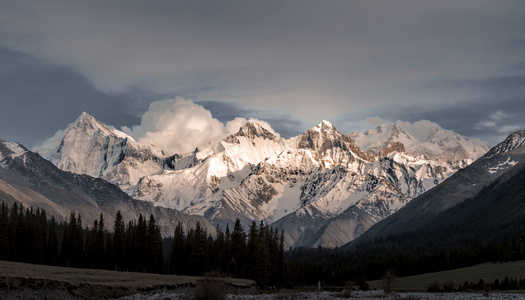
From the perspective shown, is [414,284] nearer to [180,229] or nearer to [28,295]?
[180,229]

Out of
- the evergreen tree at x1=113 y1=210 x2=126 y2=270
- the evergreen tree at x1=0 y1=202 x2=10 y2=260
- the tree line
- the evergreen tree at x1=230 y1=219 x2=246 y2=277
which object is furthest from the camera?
the evergreen tree at x1=113 y1=210 x2=126 y2=270

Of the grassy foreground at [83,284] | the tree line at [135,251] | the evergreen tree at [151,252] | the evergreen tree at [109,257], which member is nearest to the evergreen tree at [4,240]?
the tree line at [135,251]

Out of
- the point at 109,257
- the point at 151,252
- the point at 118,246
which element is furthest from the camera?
the point at 118,246

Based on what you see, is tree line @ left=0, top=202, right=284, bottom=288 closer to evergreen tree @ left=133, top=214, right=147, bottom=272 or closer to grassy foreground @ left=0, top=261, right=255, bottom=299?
evergreen tree @ left=133, top=214, right=147, bottom=272

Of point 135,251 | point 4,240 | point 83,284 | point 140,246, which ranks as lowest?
point 83,284

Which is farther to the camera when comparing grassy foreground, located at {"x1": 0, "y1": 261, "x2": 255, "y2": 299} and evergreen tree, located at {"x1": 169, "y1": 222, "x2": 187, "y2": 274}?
evergreen tree, located at {"x1": 169, "y1": 222, "x2": 187, "y2": 274}

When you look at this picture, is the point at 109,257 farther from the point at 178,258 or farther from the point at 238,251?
the point at 238,251

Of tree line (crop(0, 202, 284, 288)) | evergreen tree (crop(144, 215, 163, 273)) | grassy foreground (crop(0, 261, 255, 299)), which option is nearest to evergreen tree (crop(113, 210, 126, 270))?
tree line (crop(0, 202, 284, 288))

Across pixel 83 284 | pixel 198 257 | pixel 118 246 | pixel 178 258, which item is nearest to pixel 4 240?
pixel 118 246

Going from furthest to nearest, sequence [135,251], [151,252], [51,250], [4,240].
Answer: [51,250] → [135,251] → [151,252] → [4,240]

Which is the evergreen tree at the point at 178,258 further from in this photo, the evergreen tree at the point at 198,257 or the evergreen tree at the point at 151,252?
the evergreen tree at the point at 198,257

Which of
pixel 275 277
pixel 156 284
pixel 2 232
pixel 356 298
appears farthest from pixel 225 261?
pixel 356 298

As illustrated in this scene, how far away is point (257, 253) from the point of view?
137 m

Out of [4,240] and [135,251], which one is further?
[135,251]
